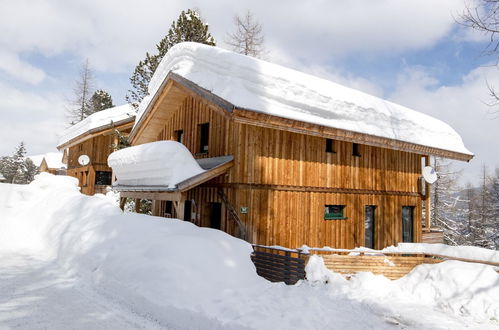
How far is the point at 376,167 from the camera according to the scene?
14.7 metres

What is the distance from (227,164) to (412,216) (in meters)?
10.7

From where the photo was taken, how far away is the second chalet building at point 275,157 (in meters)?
11.0

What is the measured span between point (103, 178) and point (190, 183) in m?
19.7

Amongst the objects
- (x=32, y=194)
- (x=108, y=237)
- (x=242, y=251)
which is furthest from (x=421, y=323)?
(x=32, y=194)

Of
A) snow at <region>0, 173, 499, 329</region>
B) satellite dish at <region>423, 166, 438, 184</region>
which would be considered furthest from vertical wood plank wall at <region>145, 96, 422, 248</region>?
snow at <region>0, 173, 499, 329</region>

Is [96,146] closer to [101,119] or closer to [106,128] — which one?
[101,119]

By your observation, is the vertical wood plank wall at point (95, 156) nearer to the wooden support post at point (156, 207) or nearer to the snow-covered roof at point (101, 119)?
the snow-covered roof at point (101, 119)

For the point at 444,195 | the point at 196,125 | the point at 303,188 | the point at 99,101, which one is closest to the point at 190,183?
the point at 303,188

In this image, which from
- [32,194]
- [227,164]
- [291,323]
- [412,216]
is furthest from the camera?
[32,194]

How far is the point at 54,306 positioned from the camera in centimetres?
610

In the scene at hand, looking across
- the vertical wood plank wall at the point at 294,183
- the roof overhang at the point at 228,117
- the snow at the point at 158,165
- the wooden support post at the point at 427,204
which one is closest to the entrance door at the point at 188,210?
the vertical wood plank wall at the point at 294,183

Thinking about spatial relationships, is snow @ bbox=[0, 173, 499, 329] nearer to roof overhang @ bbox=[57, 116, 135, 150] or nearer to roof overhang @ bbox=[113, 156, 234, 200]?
roof overhang @ bbox=[113, 156, 234, 200]

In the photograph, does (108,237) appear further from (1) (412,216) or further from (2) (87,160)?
(2) (87,160)

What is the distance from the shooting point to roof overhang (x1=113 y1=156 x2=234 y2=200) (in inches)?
400
